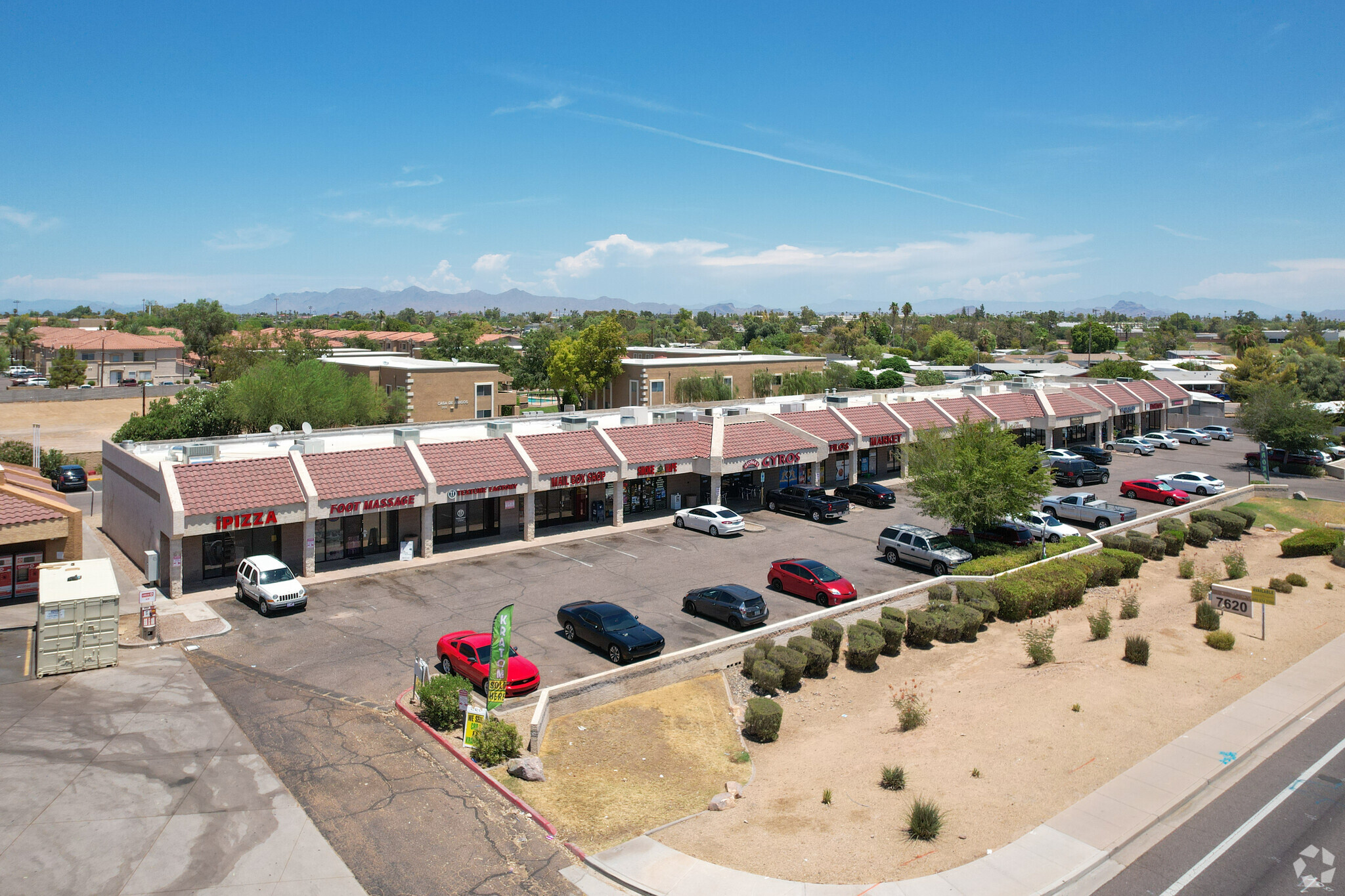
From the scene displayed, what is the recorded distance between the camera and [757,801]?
17172mm

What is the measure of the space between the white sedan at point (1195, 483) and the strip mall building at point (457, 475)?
39.5 ft

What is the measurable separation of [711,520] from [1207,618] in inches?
810

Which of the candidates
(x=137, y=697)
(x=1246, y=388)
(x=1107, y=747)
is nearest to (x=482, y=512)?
(x=137, y=697)

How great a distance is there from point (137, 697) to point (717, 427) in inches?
1178

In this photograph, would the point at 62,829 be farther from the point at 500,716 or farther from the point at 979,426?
the point at 979,426

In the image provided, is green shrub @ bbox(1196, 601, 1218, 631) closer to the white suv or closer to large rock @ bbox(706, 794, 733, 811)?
large rock @ bbox(706, 794, 733, 811)

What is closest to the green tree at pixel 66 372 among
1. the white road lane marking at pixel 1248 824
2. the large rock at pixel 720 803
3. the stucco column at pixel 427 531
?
the stucco column at pixel 427 531

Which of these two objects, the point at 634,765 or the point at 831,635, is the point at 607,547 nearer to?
the point at 831,635

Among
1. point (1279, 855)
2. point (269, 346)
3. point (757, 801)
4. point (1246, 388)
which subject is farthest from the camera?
point (1246, 388)

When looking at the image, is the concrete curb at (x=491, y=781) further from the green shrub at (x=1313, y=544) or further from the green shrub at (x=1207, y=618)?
the green shrub at (x=1313, y=544)

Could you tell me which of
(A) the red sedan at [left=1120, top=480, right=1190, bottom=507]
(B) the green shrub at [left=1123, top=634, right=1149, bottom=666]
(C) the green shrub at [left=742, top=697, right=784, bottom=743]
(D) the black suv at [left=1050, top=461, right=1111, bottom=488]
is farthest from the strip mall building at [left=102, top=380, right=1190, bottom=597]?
(B) the green shrub at [left=1123, top=634, right=1149, bottom=666]

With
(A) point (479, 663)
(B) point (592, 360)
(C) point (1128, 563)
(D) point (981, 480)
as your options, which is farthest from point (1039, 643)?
(B) point (592, 360)

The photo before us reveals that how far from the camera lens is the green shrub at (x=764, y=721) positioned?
2030 cm

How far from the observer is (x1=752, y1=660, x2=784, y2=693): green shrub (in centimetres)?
2281
